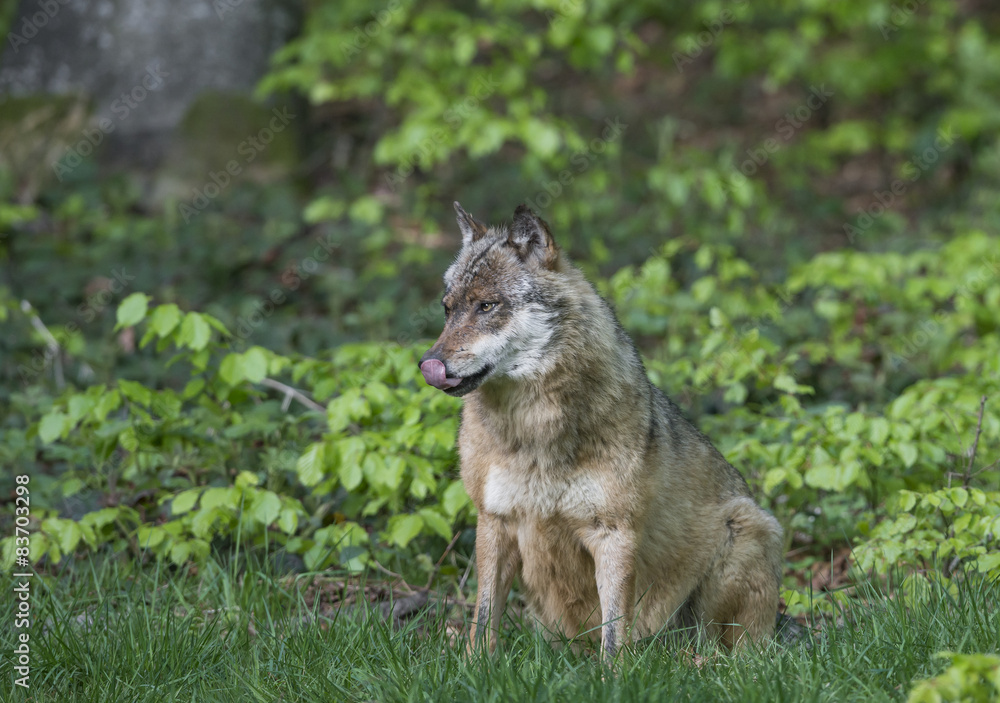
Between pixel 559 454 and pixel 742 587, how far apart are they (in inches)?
44.7

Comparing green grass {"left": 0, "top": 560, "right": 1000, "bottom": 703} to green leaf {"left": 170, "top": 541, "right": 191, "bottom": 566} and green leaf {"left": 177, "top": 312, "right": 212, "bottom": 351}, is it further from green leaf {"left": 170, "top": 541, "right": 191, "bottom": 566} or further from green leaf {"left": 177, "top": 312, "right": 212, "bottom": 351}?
green leaf {"left": 177, "top": 312, "right": 212, "bottom": 351}

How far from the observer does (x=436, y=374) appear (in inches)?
142

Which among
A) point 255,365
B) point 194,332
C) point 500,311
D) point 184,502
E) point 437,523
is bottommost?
point 437,523

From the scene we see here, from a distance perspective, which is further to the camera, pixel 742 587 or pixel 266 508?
pixel 266 508

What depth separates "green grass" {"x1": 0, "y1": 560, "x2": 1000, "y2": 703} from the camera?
3234 millimetres

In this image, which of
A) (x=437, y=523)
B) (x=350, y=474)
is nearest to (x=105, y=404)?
(x=350, y=474)

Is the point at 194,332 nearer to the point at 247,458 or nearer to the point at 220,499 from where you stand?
the point at 220,499

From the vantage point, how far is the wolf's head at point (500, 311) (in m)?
3.65

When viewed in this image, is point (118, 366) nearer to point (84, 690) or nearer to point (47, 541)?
point (47, 541)

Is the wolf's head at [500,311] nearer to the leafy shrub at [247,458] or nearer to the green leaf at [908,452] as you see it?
the leafy shrub at [247,458]

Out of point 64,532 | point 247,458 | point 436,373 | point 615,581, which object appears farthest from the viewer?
point 247,458

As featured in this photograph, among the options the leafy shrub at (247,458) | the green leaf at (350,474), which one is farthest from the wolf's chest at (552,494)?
Result: the green leaf at (350,474)

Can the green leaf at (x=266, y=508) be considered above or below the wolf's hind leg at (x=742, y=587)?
above

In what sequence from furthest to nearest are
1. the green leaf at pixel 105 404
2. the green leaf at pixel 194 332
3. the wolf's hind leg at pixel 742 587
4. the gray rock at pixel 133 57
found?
the gray rock at pixel 133 57 < the green leaf at pixel 194 332 < the green leaf at pixel 105 404 < the wolf's hind leg at pixel 742 587
